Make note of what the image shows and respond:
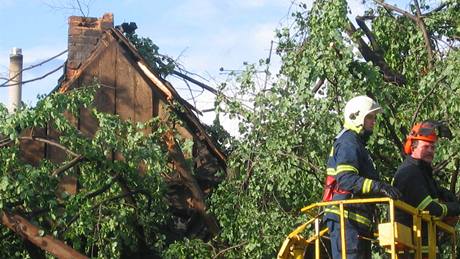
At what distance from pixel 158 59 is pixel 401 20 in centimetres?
347

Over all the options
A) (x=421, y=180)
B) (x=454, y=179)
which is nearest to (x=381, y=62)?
(x=454, y=179)

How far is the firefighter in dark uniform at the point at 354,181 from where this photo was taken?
6.59 metres

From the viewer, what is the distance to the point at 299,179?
9430mm

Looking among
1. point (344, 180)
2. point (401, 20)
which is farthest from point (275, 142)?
point (344, 180)

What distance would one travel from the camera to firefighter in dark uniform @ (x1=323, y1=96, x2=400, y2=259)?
6589 mm

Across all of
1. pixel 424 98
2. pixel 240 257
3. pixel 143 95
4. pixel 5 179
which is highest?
pixel 143 95

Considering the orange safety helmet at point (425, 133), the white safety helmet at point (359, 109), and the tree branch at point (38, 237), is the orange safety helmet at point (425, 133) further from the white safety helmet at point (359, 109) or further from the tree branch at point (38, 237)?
the tree branch at point (38, 237)

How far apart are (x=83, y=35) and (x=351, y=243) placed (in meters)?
6.90

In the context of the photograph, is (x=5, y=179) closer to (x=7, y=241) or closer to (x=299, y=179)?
(x=7, y=241)

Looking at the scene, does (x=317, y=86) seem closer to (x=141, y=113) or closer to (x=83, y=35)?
(x=141, y=113)

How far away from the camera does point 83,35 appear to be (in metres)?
12.6

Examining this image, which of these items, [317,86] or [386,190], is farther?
[317,86]

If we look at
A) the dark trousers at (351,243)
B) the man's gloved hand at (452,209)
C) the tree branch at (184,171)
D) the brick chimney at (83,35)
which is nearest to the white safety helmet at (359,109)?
the dark trousers at (351,243)

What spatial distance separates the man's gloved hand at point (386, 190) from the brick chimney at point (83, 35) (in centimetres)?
663
